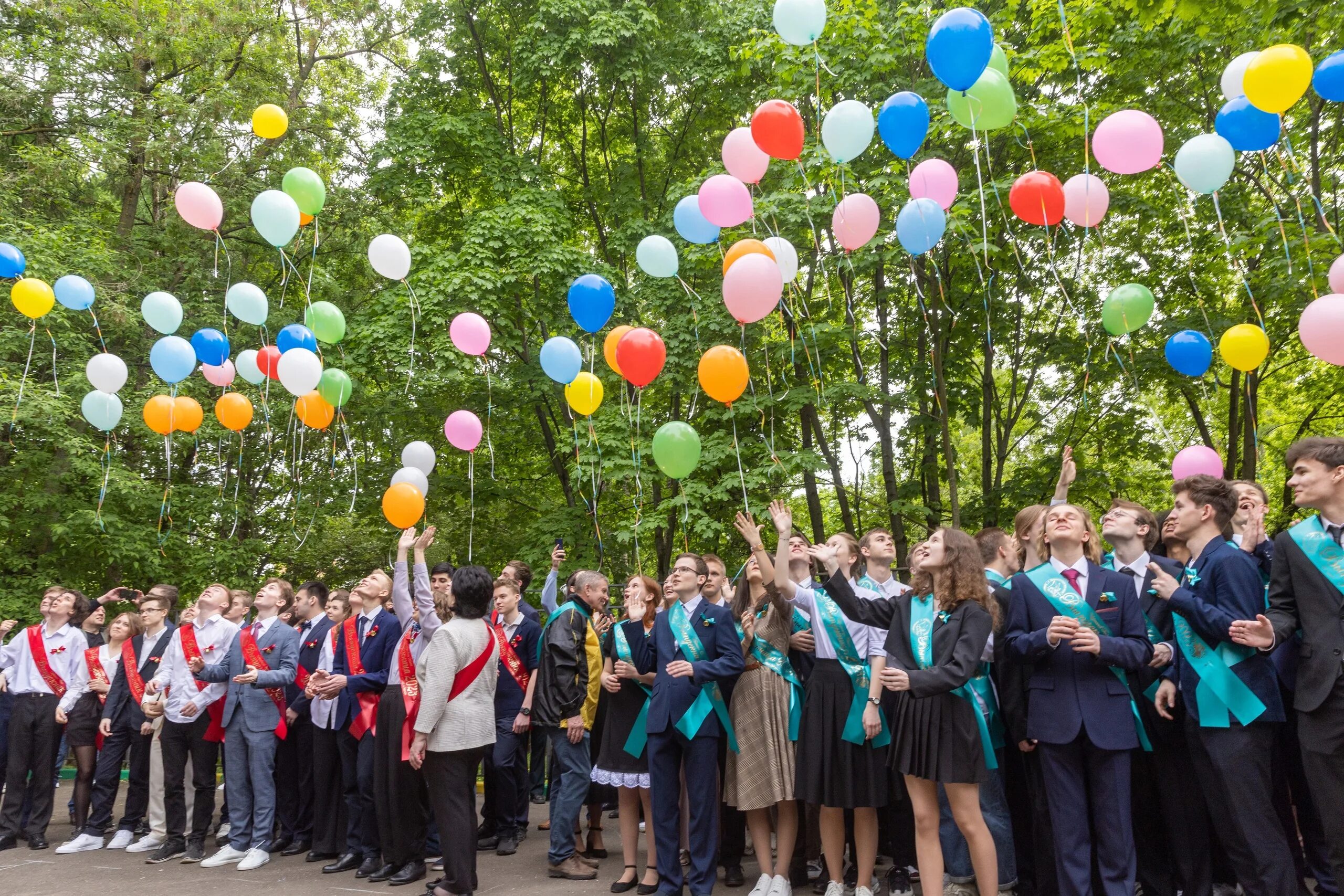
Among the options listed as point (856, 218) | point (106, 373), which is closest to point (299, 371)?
point (106, 373)

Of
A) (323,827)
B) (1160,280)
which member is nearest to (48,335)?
(323,827)

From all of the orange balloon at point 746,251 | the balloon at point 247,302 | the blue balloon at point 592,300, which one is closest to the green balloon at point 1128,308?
the orange balloon at point 746,251

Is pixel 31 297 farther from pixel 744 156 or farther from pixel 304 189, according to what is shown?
pixel 744 156

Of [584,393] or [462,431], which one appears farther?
[462,431]

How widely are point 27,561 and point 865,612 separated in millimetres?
12095

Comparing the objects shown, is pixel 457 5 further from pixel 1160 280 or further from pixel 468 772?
pixel 468 772

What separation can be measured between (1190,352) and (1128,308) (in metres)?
0.62

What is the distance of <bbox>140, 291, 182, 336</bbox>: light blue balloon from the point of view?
27.7 ft

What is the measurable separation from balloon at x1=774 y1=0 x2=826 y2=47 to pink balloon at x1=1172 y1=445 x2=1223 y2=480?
417cm

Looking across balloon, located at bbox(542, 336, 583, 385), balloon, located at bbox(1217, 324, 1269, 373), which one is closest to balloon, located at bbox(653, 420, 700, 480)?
balloon, located at bbox(542, 336, 583, 385)

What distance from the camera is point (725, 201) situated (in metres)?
7.02

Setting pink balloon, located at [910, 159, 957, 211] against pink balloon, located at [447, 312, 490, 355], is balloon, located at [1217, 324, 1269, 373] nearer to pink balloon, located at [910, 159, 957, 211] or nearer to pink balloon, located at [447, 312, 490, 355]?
pink balloon, located at [910, 159, 957, 211]

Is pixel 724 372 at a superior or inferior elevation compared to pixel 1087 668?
superior

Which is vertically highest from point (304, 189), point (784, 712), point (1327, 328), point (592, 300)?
point (304, 189)
